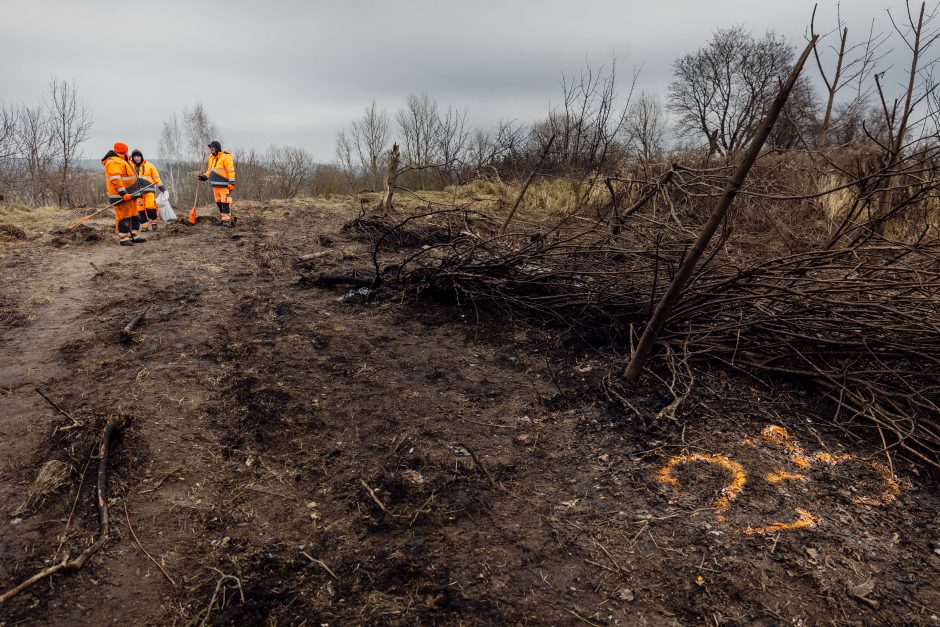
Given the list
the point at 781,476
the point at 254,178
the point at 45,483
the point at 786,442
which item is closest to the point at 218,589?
the point at 45,483

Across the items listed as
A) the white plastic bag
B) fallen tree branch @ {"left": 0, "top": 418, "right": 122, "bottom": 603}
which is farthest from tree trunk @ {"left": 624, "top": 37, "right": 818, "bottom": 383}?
the white plastic bag

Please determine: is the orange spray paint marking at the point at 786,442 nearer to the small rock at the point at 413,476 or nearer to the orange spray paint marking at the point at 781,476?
the orange spray paint marking at the point at 781,476

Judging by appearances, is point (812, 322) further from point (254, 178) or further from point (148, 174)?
point (254, 178)

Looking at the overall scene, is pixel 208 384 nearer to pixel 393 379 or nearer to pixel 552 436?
pixel 393 379

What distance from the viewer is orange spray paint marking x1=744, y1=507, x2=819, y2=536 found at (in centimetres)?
220

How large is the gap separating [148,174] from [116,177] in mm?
995

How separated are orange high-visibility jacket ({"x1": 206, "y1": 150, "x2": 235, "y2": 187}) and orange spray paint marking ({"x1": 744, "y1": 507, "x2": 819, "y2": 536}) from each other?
9.58 metres

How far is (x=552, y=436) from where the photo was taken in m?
3.06

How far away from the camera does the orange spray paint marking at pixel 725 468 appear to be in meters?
2.38

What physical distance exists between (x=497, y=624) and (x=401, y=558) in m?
0.51

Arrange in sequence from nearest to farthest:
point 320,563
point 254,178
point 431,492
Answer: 1. point 320,563
2. point 431,492
3. point 254,178

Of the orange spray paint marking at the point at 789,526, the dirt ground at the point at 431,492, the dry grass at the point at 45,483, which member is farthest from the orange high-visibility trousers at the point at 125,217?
the orange spray paint marking at the point at 789,526

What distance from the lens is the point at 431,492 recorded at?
2543mm

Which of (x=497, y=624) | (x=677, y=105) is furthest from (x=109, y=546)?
(x=677, y=105)
